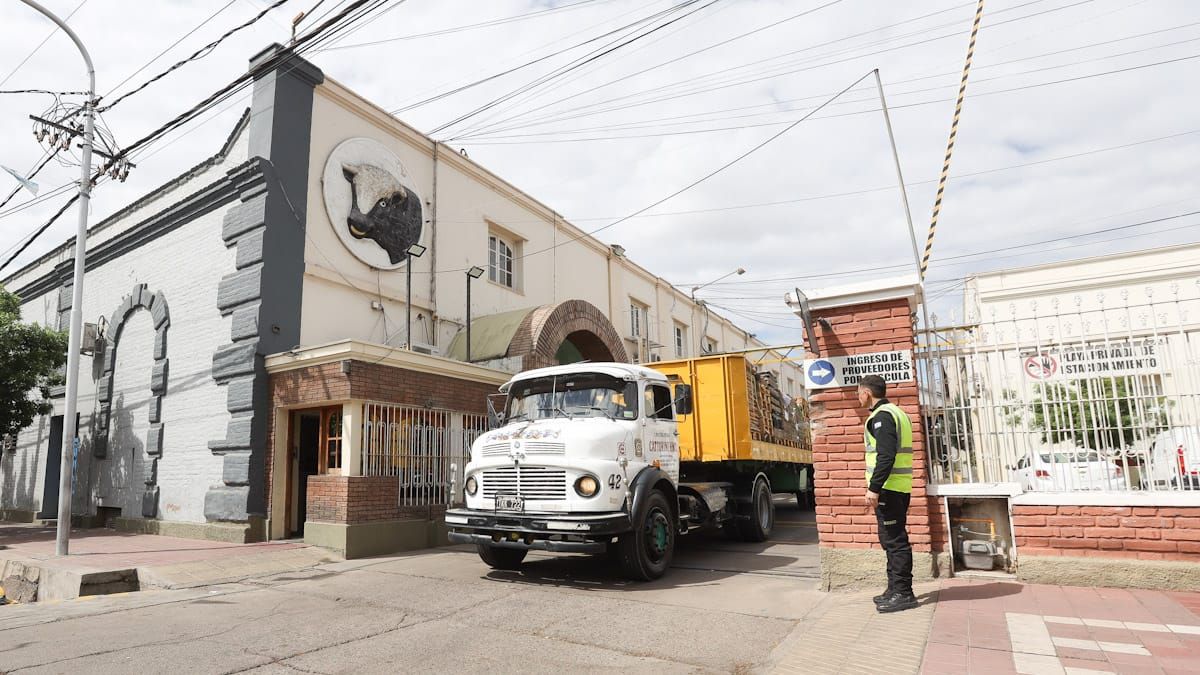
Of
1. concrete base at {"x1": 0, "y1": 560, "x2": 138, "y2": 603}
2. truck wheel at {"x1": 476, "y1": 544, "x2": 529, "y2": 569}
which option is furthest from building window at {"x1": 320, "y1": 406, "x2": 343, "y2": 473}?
truck wheel at {"x1": 476, "y1": 544, "x2": 529, "y2": 569}

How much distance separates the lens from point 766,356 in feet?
54.0

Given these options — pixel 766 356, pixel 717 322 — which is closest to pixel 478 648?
pixel 766 356

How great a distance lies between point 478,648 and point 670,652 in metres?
1.36

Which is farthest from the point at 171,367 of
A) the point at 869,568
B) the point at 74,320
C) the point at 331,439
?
the point at 869,568

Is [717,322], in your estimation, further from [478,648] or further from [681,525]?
[478,648]

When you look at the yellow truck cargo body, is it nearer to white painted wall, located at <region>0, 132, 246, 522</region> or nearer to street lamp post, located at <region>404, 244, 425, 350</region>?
street lamp post, located at <region>404, 244, 425, 350</region>

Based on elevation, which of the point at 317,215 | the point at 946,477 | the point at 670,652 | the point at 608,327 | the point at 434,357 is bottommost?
the point at 670,652

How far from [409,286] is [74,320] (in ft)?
17.0

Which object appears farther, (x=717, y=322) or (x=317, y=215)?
(x=717, y=322)

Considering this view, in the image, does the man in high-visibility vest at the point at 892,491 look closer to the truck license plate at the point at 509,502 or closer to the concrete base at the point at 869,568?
the concrete base at the point at 869,568

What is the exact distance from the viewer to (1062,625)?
184 inches

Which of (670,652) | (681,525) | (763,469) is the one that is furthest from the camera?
(763,469)

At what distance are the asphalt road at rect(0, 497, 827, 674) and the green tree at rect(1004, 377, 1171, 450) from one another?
2.54 meters

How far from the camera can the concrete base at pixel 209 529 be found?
10391 millimetres
